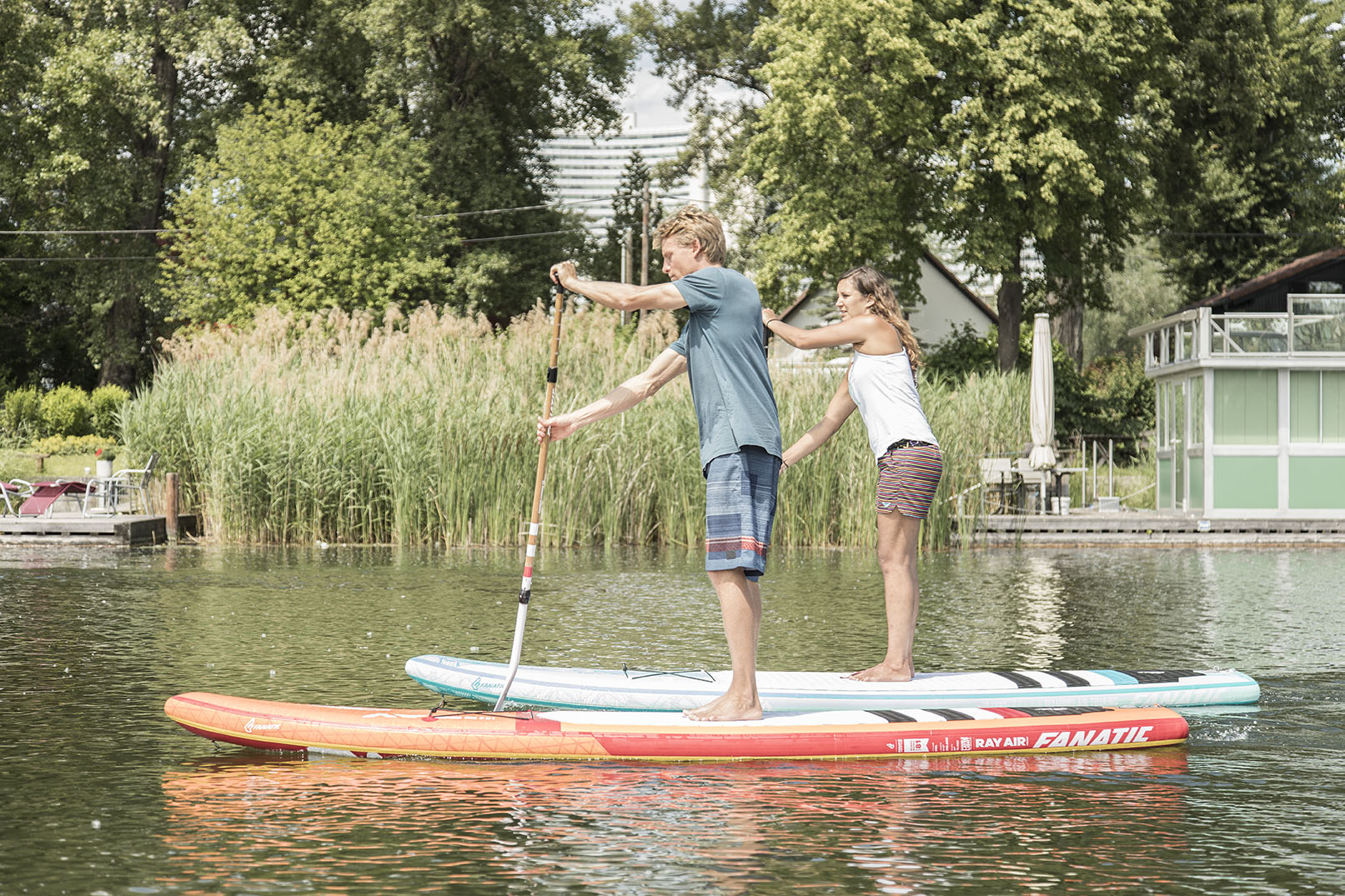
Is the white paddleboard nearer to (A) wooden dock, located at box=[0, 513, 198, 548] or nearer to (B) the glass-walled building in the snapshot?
(A) wooden dock, located at box=[0, 513, 198, 548]

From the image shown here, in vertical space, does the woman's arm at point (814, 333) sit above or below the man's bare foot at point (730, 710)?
above

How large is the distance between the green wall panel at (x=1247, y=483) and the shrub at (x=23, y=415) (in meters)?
25.4

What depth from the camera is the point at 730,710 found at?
19.9ft

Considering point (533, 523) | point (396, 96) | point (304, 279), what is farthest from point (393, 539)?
point (396, 96)

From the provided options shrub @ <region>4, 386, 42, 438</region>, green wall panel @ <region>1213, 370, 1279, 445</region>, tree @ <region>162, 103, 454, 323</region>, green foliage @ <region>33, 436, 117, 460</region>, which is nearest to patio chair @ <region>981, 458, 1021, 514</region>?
green wall panel @ <region>1213, 370, 1279, 445</region>

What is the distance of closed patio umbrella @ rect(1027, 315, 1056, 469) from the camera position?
2170 centimetres

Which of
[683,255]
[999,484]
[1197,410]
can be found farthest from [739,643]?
[1197,410]

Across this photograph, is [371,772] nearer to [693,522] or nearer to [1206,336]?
[693,522]

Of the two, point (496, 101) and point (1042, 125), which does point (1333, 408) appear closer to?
point (1042, 125)

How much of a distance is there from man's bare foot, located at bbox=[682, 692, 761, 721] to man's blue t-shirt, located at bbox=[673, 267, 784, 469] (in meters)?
0.95

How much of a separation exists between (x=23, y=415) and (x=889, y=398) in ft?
109

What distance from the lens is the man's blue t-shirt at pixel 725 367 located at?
19.4 ft

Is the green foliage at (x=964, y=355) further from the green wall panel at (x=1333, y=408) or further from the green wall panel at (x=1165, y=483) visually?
the green wall panel at (x=1333, y=408)

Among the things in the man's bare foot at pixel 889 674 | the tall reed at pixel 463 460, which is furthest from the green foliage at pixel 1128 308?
the man's bare foot at pixel 889 674
